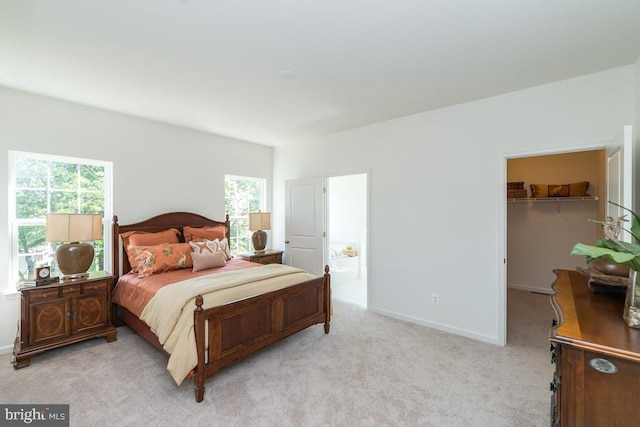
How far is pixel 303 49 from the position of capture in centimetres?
216

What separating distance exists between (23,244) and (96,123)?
1511 mm

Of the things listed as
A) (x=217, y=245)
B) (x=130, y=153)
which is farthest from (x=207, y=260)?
(x=130, y=153)

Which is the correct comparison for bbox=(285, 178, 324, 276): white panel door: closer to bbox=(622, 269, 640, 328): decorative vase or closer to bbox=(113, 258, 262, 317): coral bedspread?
bbox=(113, 258, 262, 317): coral bedspread

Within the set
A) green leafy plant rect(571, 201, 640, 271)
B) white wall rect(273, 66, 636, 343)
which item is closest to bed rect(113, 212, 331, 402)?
white wall rect(273, 66, 636, 343)

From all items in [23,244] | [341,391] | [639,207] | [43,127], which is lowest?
[341,391]

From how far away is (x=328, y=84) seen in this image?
2.75 metres

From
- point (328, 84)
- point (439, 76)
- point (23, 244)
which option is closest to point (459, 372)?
point (439, 76)

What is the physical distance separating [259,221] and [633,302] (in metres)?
4.18

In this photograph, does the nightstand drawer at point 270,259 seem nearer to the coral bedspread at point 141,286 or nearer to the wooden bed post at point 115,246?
the coral bedspread at point 141,286

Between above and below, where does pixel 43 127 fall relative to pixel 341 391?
above

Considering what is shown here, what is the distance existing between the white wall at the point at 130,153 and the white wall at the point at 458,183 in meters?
2.15

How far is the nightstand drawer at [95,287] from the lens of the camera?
2.90m

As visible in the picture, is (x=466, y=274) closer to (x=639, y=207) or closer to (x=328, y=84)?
(x=639, y=207)

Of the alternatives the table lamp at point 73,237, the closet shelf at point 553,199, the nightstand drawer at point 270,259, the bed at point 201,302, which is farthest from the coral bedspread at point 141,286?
the closet shelf at point 553,199
